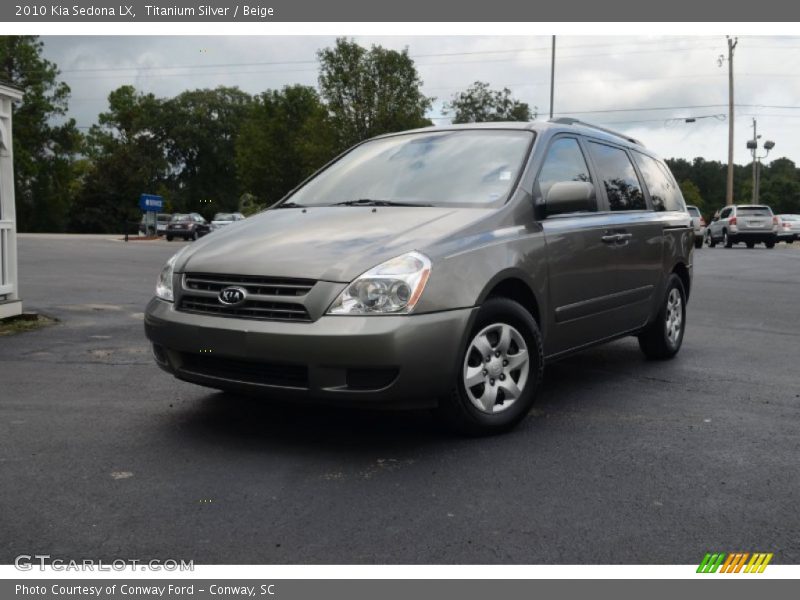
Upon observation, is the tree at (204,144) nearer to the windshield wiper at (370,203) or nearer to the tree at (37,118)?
the tree at (37,118)

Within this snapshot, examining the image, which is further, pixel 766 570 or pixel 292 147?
pixel 292 147

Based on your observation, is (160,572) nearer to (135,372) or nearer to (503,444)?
(503,444)

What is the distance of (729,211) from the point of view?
118 ft

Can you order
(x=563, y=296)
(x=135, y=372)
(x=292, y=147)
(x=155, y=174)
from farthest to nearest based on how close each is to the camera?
1. (x=155, y=174)
2. (x=292, y=147)
3. (x=135, y=372)
4. (x=563, y=296)

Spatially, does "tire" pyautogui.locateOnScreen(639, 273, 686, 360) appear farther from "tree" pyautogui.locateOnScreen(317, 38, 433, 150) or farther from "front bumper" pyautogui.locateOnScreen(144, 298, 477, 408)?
"tree" pyautogui.locateOnScreen(317, 38, 433, 150)

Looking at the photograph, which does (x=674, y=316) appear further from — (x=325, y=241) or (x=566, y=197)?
(x=325, y=241)

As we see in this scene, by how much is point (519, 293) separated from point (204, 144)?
7941 cm

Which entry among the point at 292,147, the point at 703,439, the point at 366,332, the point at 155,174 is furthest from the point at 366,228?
the point at 155,174

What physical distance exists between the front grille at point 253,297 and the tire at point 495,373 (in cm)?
87

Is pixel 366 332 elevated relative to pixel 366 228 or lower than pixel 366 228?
lower

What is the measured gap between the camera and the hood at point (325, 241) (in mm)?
4312

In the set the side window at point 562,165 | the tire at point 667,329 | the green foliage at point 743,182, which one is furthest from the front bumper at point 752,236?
the green foliage at point 743,182

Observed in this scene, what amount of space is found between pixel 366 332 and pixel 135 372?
3.04 meters

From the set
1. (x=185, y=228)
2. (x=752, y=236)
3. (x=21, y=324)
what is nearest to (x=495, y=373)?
(x=21, y=324)
